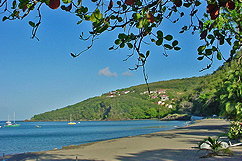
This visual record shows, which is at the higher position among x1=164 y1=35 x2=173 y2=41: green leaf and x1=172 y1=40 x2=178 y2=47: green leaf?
x1=164 y1=35 x2=173 y2=41: green leaf

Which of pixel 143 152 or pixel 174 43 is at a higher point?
pixel 174 43

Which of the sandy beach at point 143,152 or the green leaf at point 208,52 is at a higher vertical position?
the green leaf at point 208,52

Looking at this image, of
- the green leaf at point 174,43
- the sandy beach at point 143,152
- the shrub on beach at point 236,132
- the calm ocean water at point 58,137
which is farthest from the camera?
the calm ocean water at point 58,137

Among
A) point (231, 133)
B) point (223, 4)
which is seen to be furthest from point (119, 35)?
point (231, 133)

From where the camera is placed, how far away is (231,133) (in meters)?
11.4

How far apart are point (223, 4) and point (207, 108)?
56.2 meters

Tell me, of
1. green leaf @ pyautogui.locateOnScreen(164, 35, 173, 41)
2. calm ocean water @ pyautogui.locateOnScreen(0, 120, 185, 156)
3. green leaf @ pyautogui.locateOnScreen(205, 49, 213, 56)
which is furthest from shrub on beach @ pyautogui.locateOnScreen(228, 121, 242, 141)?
calm ocean water @ pyautogui.locateOnScreen(0, 120, 185, 156)

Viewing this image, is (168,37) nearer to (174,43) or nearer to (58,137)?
(174,43)

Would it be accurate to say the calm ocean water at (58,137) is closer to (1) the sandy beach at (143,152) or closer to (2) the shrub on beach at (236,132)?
(1) the sandy beach at (143,152)

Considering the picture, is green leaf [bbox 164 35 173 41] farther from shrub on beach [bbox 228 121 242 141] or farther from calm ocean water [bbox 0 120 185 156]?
calm ocean water [bbox 0 120 185 156]

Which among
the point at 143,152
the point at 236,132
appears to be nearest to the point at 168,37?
the point at 143,152

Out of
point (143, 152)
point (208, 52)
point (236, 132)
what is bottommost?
point (143, 152)

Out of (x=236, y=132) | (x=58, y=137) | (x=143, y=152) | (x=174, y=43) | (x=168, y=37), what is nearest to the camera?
(x=168, y=37)

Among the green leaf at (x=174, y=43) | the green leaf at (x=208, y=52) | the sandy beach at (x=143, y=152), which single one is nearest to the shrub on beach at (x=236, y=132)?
the sandy beach at (x=143, y=152)
